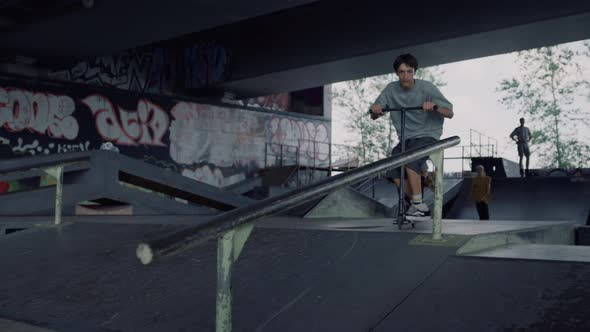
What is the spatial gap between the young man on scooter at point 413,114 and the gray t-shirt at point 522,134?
42.7 ft

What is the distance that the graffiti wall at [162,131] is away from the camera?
15523 mm

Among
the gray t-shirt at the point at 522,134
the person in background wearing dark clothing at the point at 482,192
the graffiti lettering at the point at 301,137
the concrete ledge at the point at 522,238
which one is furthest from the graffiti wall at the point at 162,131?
the concrete ledge at the point at 522,238

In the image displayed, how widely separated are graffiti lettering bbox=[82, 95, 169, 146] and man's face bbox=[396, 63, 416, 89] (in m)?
14.0

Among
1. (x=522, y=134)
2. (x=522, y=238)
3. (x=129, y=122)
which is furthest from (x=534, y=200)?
(x=129, y=122)

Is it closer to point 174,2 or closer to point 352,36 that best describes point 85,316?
point 174,2

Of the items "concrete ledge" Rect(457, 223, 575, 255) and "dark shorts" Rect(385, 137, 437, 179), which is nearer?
"concrete ledge" Rect(457, 223, 575, 255)

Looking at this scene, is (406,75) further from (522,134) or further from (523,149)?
(523,149)

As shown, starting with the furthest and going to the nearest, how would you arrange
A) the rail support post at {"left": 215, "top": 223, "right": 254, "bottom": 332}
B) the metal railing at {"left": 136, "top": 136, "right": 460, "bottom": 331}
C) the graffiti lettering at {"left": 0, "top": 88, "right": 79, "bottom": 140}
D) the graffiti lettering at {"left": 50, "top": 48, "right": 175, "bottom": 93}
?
the graffiti lettering at {"left": 50, "top": 48, "right": 175, "bottom": 93} → the graffiti lettering at {"left": 0, "top": 88, "right": 79, "bottom": 140} → the rail support post at {"left": 215, "top": 223, "right": 254, "bottom": 332} → the metal railing at {"left": 136, "top": 136, "right": 460, "bottom": 331}

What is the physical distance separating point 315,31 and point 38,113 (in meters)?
8.62

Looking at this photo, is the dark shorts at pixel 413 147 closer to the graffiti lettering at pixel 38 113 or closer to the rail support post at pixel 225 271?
the rail support post at pixel 225 271

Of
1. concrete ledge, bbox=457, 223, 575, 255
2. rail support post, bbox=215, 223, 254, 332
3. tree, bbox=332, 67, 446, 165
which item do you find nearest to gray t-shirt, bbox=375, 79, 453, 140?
concrete ledge, bbox=457, 223, 575, 255

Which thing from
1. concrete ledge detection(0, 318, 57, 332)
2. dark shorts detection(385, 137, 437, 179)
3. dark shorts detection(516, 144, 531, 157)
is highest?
dark shorts detection(516, 144, 531, 157)

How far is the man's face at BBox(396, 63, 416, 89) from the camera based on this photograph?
204 inches

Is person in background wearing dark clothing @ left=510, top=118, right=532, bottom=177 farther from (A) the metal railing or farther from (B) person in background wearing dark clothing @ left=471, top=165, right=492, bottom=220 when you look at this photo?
(A) the metal railing
